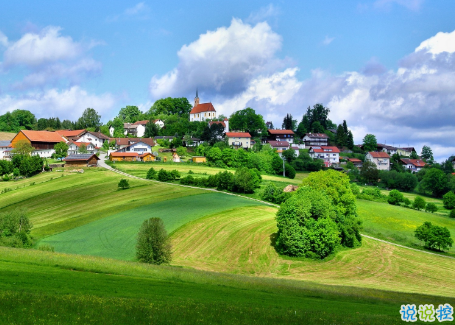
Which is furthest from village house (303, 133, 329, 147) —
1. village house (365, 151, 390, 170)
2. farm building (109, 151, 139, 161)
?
farm building (109, 151, 139, 161)

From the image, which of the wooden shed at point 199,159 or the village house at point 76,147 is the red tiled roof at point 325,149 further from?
the village house at point 76,147

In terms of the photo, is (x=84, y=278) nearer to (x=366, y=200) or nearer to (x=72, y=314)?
(x=72, y=314)

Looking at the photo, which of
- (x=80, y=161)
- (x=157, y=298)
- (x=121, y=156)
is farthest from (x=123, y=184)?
(x=157, y=298)

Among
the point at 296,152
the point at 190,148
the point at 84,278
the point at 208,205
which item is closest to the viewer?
the point at 84,278

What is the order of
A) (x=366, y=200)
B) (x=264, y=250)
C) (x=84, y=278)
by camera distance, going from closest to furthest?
(x=84, y=278)
(x=264, y=250)
(x=366, y=200)

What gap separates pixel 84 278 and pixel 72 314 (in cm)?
908

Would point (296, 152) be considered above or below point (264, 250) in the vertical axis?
above

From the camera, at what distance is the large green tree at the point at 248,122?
166000 millimetres

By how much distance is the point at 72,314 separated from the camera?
1623 centimetres

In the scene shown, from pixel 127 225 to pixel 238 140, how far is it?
97869 millimetres

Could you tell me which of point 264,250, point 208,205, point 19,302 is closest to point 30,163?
point 208,205

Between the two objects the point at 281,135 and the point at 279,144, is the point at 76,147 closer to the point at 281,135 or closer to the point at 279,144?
the point at 279,144

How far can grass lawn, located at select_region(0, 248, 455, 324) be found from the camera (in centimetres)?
1678

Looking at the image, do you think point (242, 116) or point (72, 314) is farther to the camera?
point (242, 116)
